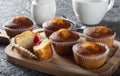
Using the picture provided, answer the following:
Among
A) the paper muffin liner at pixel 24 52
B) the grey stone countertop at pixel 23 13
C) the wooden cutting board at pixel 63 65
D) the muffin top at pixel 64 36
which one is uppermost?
the muffin top at pixel 64 36

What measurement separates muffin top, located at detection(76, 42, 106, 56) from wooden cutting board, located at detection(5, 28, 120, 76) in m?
0.05

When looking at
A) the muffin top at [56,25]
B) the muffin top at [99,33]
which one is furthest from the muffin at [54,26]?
the muffin top at [99,33]

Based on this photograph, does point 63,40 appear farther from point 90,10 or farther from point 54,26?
point 90,10

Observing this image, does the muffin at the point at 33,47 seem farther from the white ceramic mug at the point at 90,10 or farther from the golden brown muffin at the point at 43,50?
the white ceramic mug at the point at 90,10

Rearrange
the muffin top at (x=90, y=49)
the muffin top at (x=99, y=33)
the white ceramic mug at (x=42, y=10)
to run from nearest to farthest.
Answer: the muffin top at (x=90, y=49) < the muffin top at (x=99, y=33) < the white ceramic mug at (x=42, y=10)

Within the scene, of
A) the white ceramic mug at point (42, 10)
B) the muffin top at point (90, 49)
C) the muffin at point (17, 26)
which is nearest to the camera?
the muffin top at point (90, 49)

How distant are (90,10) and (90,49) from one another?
1.05 feet

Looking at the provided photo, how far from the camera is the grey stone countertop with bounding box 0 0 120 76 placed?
916 millimetres

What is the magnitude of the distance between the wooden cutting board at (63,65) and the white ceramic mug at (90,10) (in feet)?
0.73

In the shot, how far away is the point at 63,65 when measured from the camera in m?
0.91

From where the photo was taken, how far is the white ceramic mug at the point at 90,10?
115cm

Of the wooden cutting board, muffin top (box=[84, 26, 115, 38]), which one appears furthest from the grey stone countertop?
muffin top (box=[84, 26, 115, 38])

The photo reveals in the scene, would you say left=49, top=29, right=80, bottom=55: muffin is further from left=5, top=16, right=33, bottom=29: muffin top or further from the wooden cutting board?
left=5, top=16, right=33, bottom=29: muffin top

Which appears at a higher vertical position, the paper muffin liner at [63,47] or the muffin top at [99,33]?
the muffin top at [99,33]
